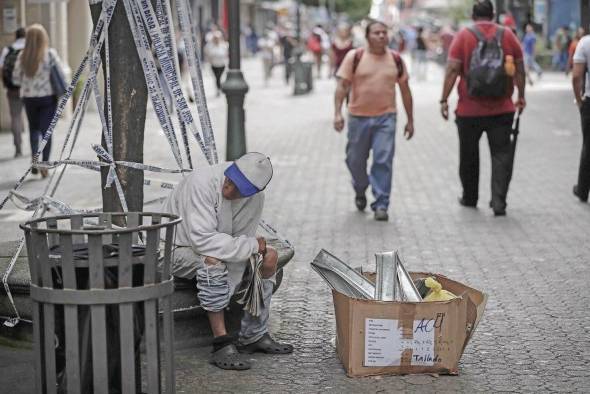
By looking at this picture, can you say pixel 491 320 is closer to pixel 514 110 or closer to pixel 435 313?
pixel 435 313

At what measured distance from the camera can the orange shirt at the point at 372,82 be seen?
406 inches

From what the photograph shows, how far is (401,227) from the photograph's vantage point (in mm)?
10195

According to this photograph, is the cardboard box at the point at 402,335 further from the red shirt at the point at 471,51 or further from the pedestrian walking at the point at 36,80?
the pedestrian walking at the point at 36,80

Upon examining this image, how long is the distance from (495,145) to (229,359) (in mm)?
5271

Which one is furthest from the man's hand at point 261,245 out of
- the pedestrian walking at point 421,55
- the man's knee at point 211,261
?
the pedestrian walking at point 421,55

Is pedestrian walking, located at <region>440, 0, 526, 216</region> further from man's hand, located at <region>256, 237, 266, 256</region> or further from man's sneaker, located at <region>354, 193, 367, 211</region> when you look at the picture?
man's hand, located at <region>256, 237, 266, 256</region>

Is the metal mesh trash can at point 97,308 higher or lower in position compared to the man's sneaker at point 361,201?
higher

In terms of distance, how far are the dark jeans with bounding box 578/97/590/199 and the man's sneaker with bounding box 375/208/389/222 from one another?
2.05 meters

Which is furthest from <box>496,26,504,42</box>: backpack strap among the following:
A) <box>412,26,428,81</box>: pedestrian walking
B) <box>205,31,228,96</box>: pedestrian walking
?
<box>412,26,428,81</box>: pedestrian walking

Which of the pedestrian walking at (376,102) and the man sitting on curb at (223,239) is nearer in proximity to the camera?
the man sitting on curb at (223,239)

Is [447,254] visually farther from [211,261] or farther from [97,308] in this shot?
[97,308]

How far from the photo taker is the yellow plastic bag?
5.88 m

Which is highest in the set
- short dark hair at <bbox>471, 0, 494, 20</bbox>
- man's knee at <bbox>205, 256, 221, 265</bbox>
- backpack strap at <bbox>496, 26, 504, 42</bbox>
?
short dark hair at <bbox>471, 0, 494, 20</bbox>

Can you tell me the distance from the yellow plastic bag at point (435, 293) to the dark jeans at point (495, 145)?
4745mm
